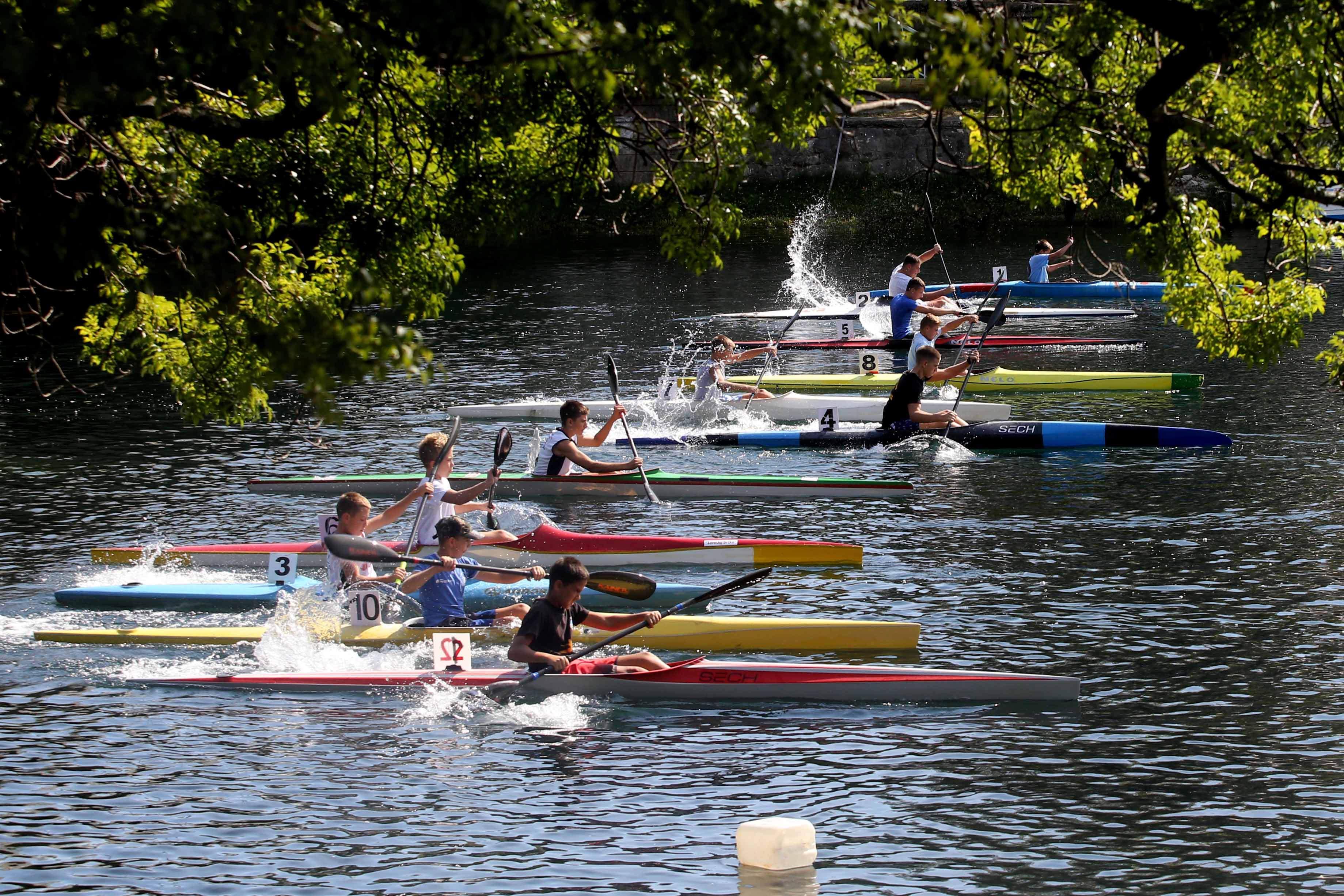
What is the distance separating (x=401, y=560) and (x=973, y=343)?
17690 mm

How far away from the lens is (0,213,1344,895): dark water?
8.14 meters

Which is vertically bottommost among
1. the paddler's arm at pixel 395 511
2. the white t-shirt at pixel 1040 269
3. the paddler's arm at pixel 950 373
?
the paddler's arm at pixel 395 511

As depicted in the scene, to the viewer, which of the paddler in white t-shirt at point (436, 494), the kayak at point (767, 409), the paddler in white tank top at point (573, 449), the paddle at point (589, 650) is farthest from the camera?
the kayak at point (767, 409)

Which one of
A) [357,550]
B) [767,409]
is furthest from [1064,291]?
[357,550]

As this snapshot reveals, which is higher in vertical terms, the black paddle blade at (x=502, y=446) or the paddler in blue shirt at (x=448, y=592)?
the black paddle blade at (x=502, y=446)

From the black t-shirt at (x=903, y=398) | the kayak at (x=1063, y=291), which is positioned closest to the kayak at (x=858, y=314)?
the kayak at (x=1063, y=291)

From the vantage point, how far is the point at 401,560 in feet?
37.1

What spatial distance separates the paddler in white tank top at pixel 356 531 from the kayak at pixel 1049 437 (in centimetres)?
786

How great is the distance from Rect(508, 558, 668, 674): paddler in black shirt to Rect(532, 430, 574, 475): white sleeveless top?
601cm

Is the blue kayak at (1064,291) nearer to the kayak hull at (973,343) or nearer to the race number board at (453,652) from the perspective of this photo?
the kayak hull at (973,343)

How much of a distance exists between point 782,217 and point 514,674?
39.5 m

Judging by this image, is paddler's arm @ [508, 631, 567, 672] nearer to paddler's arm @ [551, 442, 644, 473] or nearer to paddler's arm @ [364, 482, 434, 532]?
paddler's arm @ [364, 482, 434, 532]

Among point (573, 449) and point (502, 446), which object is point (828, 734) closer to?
point (502, 446)

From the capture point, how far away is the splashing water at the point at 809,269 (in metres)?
34.3
